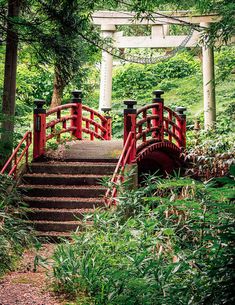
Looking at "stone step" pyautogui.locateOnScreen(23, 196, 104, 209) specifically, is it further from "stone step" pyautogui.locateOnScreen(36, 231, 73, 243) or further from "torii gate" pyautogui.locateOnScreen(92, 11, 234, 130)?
"torii gate" pyautogui.locateOnScreen(92, 11, 234, 130)

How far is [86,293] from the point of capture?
681cm

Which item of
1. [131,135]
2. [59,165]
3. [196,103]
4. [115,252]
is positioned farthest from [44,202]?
[196,103]

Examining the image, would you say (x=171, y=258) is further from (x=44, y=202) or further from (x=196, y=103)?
(x=196, y=103)

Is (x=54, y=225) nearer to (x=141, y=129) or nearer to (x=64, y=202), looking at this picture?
(x=64, y=202)

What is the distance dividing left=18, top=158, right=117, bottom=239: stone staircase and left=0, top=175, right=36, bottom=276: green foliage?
0.41 metres

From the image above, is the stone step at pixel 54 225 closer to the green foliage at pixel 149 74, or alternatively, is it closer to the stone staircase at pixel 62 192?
the stone staircase at pixel 62 192

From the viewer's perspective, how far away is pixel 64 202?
10977 millimetres

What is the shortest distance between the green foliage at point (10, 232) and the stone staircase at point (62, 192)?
0.41 meters

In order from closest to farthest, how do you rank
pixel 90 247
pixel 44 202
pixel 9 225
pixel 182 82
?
pixel 90 247 < pixel 9 225 < pixel 44 202 < pixel 182 82

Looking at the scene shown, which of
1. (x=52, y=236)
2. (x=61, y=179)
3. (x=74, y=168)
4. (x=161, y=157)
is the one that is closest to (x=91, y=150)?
(x=74, y=168)

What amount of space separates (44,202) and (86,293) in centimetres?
440

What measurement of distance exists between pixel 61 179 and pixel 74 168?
373mm

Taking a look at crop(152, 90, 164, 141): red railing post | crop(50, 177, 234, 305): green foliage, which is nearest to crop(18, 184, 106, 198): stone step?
crop(50, 177, 234, 305): green foliage

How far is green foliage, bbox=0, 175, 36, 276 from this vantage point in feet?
26.9
